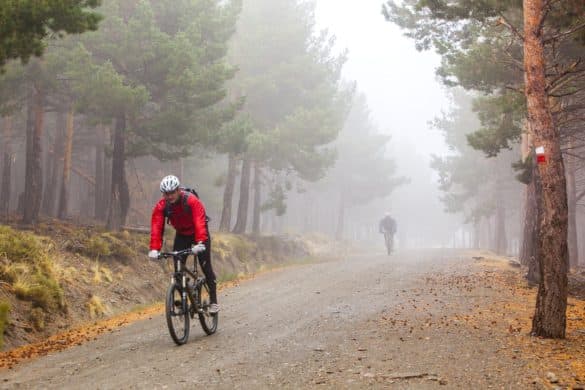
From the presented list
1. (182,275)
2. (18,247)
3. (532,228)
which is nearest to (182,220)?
(182,275)

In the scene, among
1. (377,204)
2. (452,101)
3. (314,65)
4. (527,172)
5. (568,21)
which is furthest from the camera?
(377,204)

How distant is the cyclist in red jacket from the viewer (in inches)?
303

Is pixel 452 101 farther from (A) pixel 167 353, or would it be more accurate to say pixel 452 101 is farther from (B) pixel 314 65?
(A) pixel 167 353

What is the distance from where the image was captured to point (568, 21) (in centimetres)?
1110

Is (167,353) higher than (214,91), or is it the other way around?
(214,91)

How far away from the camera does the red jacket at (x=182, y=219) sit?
7770 millimetres

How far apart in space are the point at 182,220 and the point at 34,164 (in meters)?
12.0

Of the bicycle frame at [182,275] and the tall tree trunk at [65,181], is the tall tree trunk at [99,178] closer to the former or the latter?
the tall tree trunk at [65,181]

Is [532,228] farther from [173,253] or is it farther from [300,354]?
[173,253]

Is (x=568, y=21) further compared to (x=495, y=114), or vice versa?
(x=495, y=114)

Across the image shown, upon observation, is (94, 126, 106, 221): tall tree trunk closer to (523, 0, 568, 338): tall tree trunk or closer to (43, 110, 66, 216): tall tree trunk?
(43, 110, 66, 216): tall tree trunk

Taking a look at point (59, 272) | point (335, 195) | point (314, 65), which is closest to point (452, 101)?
point (314, 65)

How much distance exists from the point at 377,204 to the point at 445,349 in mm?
75705

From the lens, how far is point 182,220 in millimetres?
8086
